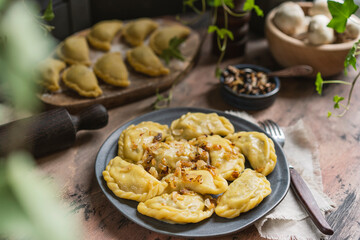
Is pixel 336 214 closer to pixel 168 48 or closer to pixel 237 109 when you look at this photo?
pixel 237 109

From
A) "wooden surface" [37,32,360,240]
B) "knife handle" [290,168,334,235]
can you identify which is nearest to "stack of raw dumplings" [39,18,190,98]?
"wooden surface" [37,32,360,240]

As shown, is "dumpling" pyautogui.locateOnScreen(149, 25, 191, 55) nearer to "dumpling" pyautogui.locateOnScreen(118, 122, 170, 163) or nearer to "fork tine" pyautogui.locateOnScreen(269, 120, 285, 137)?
"dumpling" pyautogui.locateOnScreen(118, 122, 170, 163)

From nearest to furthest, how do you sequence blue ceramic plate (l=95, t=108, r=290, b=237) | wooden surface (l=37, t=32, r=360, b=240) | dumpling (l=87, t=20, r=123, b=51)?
1. blue ceramic plate (l=95, t=108, r=290, b=237)
2. wooden surface (l=37, t=32, r=360, b=240)
3. dumpling (l=87, t=20, r=123, b=51)

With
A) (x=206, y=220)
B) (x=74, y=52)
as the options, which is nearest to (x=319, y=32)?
(x=206, y=220)

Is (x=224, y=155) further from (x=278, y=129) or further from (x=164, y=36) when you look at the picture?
(x=164, y=36)

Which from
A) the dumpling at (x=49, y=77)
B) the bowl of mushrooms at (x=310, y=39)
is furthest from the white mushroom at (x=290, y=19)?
the dumpling at (x=49, y=77)

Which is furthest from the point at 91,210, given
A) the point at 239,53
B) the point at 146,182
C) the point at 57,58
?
the point at 239,53
